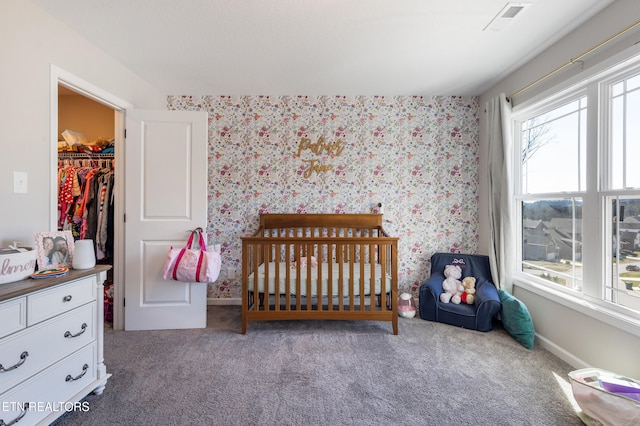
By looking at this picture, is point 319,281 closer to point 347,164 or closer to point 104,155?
point 347,164

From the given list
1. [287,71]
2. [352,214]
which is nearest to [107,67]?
[287,71]

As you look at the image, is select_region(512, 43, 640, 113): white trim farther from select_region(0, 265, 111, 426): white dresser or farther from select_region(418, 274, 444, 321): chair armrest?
select_region(0, 265, 111, 426): white dresser

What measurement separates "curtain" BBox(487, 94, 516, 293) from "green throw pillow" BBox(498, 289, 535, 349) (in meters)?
0.23

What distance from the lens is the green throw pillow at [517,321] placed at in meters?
2.08

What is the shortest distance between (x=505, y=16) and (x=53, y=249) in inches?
118

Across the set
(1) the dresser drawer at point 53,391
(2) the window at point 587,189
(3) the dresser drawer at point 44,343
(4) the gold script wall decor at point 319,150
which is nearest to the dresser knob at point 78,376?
(1) the dresser drawer at point 53,391

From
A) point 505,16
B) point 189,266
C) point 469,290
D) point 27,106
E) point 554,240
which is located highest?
point 505,16

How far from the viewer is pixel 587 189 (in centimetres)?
183

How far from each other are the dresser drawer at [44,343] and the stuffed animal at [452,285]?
8.77 ft

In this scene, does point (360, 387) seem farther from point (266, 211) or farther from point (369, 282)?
point (266, 211)

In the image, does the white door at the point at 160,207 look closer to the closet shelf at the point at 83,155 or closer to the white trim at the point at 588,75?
the closet shelf at the point at 83,155

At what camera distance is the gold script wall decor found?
2.98 m

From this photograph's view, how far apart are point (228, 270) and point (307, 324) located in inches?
44.1

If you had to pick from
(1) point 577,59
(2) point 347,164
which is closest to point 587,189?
(1) point 577,59
